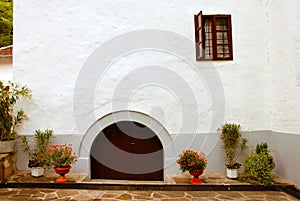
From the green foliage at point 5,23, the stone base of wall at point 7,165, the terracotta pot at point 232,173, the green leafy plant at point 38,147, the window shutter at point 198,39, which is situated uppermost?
the green foliage at point 5,23

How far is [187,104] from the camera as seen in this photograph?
5.87 m

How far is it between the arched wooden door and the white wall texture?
0.54 metres

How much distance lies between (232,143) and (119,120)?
2867mm

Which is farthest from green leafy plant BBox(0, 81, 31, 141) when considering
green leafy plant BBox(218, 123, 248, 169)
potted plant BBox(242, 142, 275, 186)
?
potted plant BBox(242, 142, 275, 186)

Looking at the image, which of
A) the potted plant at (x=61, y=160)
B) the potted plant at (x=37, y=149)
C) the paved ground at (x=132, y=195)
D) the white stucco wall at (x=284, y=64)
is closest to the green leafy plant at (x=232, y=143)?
the paved ground at (x=132, y=195)

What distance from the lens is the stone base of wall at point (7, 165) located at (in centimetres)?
530


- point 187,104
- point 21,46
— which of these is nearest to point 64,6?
point 21,46

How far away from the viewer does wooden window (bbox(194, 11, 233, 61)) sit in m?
5.86

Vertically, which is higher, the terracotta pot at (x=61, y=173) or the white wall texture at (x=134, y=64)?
the white wall texture at (x=134, y=64)

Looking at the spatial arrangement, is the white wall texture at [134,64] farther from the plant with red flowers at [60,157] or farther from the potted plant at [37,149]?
the plant with red flowers at [60,157]

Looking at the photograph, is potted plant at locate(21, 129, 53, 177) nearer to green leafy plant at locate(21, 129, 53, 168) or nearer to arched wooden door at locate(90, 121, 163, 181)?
green leafy plant at locate(21, 129, 53, 168)

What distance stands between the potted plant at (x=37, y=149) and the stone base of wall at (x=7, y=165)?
0.34m

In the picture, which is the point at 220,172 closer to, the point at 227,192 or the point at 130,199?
the point at 227,192

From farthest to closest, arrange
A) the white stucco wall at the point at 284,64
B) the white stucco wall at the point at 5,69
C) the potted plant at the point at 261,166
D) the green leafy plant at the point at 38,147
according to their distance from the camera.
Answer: the white stucco wall at the point at 5,69 < the green leafy plant at the point at 38,147 < the potted plant at the point at 261,166 < the white stucco wall at the point at 284,64
